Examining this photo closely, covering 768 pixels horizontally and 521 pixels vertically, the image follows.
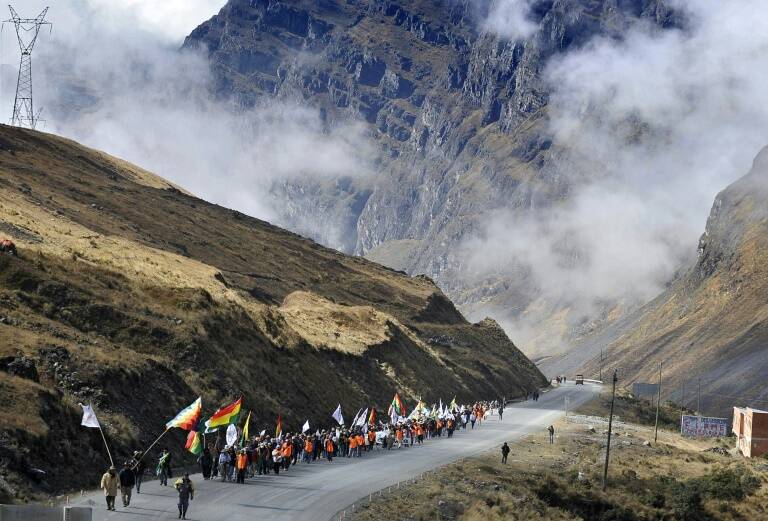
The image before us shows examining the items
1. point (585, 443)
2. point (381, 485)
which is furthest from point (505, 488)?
point (585, 443)

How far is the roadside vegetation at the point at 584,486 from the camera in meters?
38.3

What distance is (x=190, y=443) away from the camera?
36.4 m

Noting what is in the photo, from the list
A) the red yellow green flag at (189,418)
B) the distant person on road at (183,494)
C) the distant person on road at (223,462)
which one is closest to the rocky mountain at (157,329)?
the distant person on road at (223,462)

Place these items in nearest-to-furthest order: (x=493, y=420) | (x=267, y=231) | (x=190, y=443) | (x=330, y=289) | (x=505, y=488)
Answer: (x=190, y=443) → (x=505, y=488) → (x=493, y=420) → (x=330, y=289) → (x=267, y=231)

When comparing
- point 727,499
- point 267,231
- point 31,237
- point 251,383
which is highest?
point 267,231

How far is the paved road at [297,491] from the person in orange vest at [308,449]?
755mm

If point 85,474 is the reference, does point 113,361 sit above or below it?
above

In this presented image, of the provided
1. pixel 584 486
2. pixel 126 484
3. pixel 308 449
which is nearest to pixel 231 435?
pixel 308 449

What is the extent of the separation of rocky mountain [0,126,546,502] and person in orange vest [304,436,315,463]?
12.7ft

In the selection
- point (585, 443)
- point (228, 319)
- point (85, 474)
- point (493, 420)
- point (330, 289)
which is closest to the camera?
point (85, 474)

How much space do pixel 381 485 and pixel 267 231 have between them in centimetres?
8848

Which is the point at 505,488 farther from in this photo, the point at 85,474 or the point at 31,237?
the point at 31,237

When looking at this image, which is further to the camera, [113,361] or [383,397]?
[383,397]

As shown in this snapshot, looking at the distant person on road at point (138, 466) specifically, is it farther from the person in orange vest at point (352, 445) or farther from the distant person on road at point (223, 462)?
the person in orange vest at point (352, 445)
